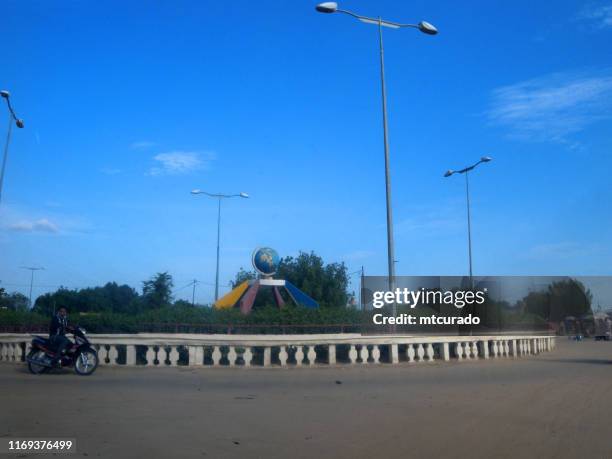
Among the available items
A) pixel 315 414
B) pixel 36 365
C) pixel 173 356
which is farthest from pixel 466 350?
pixel 36 365

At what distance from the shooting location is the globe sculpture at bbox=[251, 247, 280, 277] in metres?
32.6

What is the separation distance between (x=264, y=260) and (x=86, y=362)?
19462 millimetres

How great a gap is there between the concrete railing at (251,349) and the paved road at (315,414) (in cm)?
159

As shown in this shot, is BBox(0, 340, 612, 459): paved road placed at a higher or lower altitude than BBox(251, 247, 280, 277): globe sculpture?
lower

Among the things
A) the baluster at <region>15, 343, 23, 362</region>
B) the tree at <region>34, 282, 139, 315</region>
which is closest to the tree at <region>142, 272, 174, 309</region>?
the tree at <region>34, 282, 139, 315</region>

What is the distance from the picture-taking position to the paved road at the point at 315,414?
6328mm

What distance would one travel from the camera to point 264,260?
32.6 metres

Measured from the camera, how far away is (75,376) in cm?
1319

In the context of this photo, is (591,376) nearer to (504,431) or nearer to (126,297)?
(504,431)

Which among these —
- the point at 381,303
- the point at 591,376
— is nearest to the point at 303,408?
Answer: the point at 591,376

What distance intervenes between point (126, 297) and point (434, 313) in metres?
57.8

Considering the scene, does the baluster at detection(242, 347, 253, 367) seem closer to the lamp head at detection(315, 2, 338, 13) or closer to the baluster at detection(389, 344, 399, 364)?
the baluster at detection(389, 344, 399, 364)

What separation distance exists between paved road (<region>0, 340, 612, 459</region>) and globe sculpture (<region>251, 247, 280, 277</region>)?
18978 mm

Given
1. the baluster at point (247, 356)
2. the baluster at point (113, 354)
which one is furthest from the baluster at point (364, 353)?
the baluster at point (113, 354)
